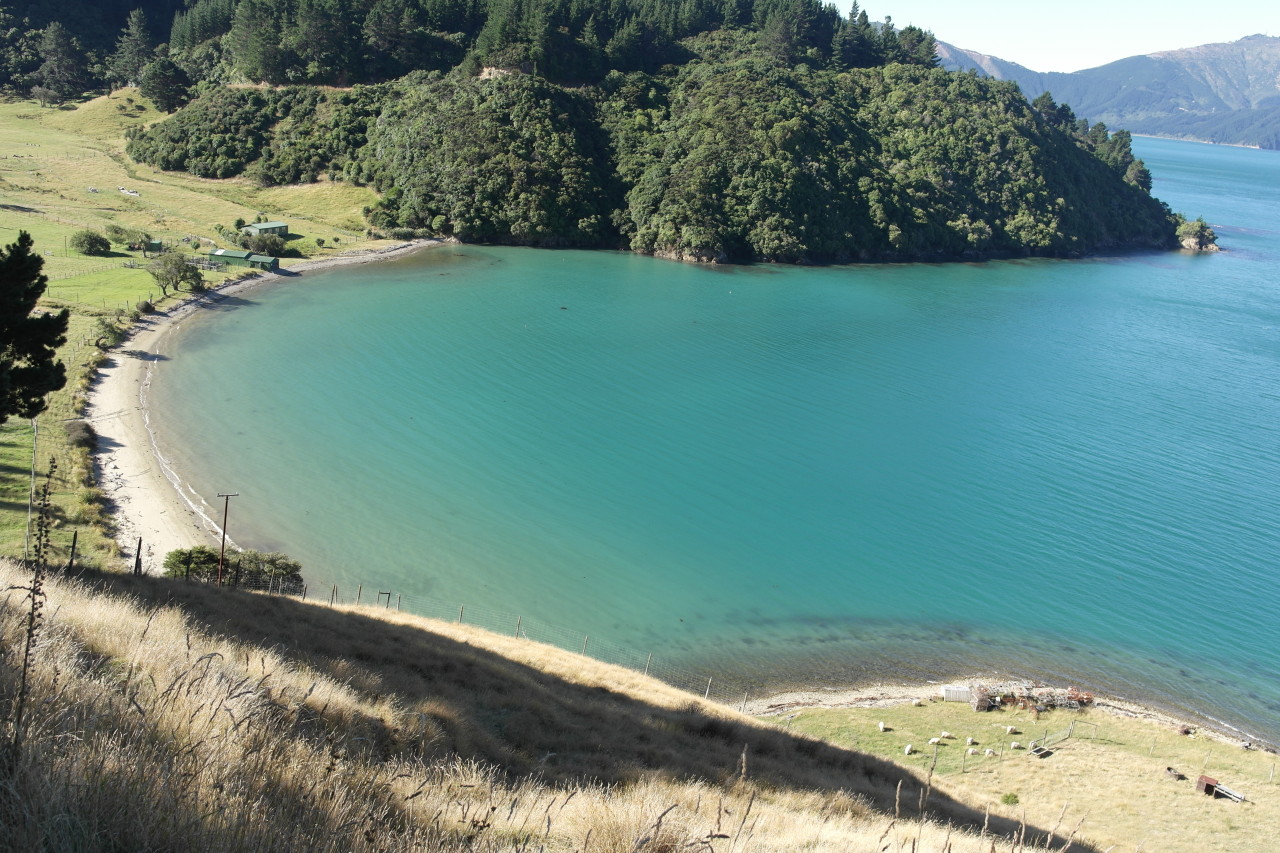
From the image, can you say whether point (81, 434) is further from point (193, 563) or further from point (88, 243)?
point (88, 243)

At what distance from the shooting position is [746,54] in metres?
110

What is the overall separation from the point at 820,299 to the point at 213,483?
55.4 m

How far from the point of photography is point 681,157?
88.9 m

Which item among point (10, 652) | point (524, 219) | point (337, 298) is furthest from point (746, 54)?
point (10, 652)

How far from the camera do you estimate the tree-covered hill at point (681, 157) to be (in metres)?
82.8

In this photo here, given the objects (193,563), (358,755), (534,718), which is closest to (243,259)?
(193,563)

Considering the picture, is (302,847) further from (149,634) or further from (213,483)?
(213,483)

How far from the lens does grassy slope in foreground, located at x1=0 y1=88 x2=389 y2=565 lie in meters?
29.1

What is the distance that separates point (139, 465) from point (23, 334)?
17.1 metres

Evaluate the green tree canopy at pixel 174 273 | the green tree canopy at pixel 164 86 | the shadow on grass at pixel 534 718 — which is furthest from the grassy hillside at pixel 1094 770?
the green tree canopy at pixel 164 86

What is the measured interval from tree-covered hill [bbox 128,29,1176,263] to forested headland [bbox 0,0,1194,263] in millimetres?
276

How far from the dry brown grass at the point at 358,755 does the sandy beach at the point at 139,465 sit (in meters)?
11.6

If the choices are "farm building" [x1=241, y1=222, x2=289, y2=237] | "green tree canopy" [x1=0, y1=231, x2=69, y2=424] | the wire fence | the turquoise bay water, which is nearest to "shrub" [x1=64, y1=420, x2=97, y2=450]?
the turquoise bay water

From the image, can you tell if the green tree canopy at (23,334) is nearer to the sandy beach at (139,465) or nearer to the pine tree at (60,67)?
the sandy beach at (139,465)
